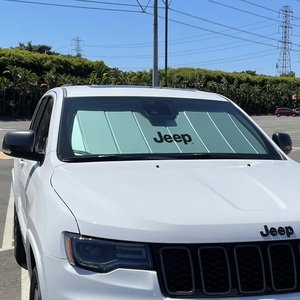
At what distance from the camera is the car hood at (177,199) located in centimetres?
203

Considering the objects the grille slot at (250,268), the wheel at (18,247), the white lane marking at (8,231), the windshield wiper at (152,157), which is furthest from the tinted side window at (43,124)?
the grille slot at (250,268)

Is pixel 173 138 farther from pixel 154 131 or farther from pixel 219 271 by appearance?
pixel 219 271

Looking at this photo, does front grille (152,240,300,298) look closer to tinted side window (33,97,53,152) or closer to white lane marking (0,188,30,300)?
tinted side window (33,97,53,152)

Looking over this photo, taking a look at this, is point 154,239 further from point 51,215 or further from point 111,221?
point 51,215

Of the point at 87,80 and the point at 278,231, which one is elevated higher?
the point at 87,80

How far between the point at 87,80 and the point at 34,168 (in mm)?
46775

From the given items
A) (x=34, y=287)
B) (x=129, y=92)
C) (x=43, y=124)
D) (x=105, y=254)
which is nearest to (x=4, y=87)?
(x=43, y=124)

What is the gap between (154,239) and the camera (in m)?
2.01

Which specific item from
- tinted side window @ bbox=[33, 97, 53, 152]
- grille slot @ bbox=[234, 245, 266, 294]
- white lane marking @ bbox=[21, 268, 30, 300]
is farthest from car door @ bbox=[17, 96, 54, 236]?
grille slot @ bbox=[234, 245, 266, 294]

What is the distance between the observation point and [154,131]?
3.39 m

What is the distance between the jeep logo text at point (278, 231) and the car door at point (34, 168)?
1.44 metres

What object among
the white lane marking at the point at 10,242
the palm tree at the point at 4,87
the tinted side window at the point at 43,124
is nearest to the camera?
the tinted side window at the point at 43,124

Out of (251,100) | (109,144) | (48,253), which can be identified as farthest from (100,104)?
(251,100)

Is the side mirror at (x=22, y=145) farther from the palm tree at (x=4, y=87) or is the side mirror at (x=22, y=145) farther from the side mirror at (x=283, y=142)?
the palm tree at (x=4, y=87)
